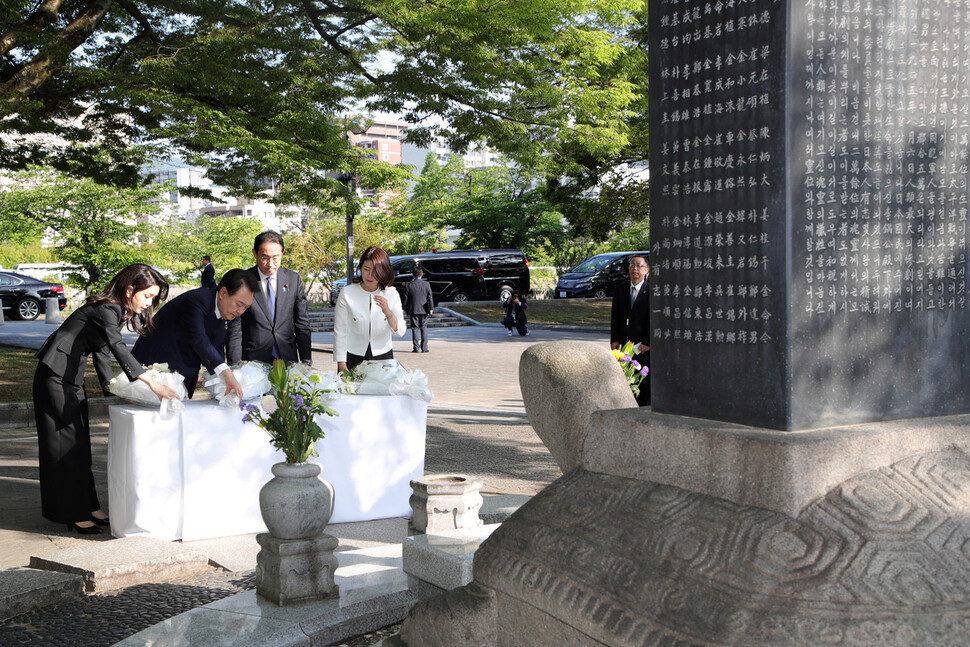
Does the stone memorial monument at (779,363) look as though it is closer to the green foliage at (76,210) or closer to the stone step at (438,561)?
the stone step at (438,561)

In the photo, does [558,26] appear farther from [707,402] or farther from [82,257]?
[82,257]

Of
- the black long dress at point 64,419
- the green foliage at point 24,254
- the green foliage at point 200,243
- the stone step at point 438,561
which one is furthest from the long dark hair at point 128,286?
the green foliage at point 24,254

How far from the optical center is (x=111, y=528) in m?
5.97

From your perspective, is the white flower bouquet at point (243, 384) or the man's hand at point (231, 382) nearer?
the man's hand at point (231, 382)

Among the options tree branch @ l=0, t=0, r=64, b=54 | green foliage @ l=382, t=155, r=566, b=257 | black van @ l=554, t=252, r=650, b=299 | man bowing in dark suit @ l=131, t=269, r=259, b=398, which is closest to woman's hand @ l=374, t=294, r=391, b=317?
man bowing in dark suit @ l=131, t=269, r=259, b=398

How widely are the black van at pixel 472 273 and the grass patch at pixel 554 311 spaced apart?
178cm

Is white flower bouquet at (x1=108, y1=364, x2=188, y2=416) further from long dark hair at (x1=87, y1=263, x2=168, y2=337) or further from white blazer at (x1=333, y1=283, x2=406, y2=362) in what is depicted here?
white blazer at (x1=333, y1=283, x2=406, y2=362)

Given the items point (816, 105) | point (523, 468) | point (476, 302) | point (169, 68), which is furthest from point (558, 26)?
point (476, 302)

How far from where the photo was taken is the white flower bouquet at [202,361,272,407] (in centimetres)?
586

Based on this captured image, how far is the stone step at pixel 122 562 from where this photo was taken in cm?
495

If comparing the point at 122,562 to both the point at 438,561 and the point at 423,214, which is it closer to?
the point at 438,561

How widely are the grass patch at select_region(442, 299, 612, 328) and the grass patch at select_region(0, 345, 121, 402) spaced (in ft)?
46.2

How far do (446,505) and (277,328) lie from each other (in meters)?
2.19

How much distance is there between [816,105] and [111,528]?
16.7 ft
